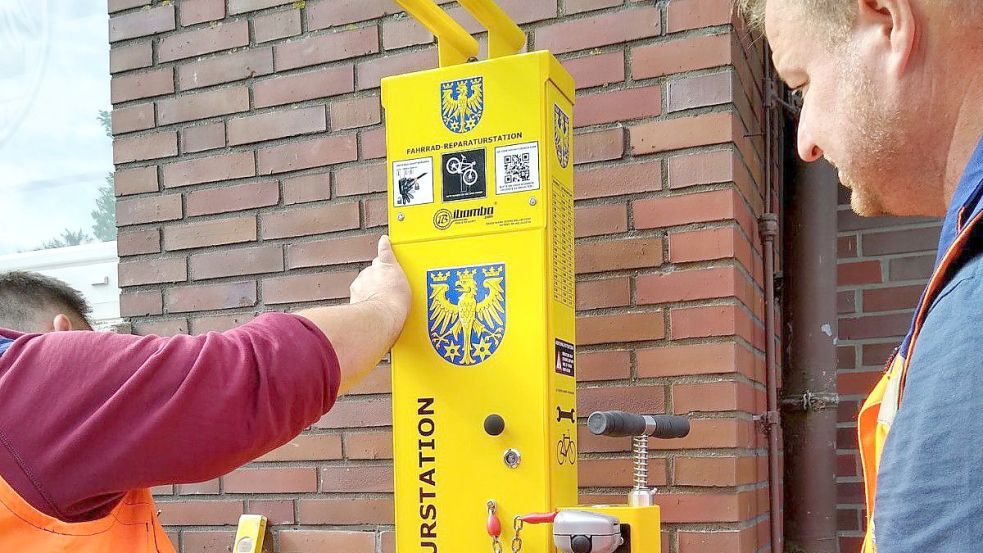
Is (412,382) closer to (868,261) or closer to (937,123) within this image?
(937,123)

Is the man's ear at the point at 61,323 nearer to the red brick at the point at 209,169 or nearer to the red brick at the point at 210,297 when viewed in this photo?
the red brick at the point at 210,297

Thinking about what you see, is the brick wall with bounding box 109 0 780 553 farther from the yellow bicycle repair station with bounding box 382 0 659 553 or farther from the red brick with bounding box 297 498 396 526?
the yellow bicycle repair station with bounding box 382 0 659 553

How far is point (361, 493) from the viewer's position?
2533 millimetres

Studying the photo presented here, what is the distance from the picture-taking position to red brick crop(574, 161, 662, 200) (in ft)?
7.59

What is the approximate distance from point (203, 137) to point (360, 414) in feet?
3.08

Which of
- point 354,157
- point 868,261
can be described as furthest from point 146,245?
point 868,261

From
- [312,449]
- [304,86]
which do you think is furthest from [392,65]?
[312,449]

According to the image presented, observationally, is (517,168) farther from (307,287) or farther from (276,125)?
(276,125)

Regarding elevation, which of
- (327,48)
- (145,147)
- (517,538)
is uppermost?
(327,48)

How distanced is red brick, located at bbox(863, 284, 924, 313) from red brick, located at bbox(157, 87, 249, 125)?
198 centimetres

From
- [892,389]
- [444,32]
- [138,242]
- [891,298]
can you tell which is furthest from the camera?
[891,298]

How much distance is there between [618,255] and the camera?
2328 millimetres

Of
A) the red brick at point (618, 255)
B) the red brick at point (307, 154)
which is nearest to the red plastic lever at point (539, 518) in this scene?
the red brick at point (618, 255)

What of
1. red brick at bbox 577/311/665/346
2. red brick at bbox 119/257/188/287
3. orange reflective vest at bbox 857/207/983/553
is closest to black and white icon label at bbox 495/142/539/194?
red brick at bbox 577/311/665/346
